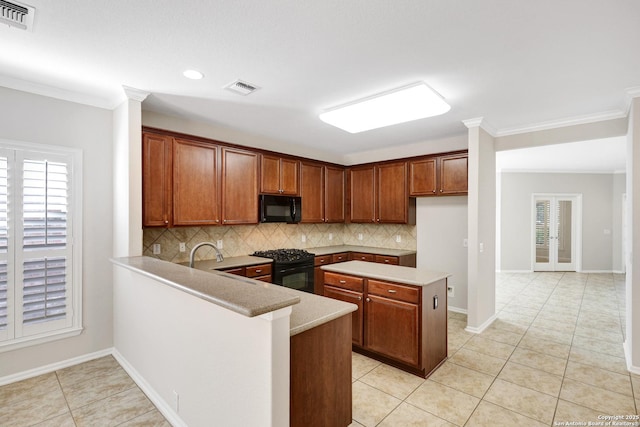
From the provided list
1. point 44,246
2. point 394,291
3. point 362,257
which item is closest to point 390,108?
point 394,291

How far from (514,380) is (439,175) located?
2713mm

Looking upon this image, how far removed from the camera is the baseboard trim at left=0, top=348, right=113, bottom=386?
2.64 m

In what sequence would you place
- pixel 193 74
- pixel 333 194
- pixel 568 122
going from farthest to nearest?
pixel 333 194
pixel 568 122
pixel 193 74

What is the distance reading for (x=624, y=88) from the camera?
8.93 ft

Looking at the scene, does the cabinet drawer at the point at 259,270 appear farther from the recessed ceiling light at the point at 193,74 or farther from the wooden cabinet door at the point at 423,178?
the wooden cabinet door at the point at 423,178

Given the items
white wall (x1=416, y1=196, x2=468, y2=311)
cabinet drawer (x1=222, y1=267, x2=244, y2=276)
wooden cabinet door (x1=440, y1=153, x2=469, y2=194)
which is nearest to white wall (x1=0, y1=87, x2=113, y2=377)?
cabinet drawer (x1=222, y1=267, x2=244, y2=276)

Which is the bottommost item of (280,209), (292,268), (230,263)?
(292,268)

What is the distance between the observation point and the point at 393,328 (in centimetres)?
283

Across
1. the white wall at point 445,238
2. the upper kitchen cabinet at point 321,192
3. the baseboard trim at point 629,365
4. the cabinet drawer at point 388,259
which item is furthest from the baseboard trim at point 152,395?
the white wall at point 445,238

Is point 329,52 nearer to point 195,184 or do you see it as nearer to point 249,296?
point 249,296

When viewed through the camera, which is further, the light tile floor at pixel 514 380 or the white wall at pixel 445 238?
the white wall at pixel 445 238

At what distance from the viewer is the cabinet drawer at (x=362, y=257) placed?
4.95m

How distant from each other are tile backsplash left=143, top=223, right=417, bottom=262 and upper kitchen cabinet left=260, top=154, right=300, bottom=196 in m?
0.62

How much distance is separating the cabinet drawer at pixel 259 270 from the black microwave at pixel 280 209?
689mm
